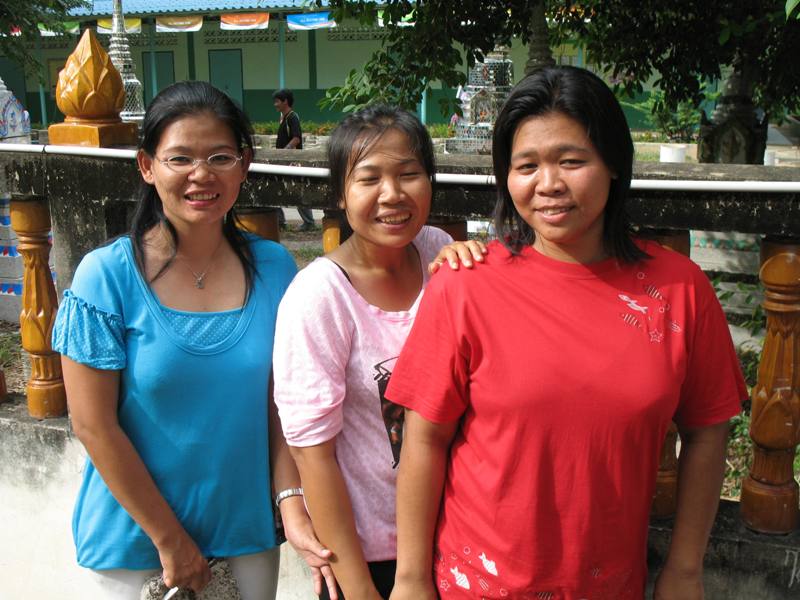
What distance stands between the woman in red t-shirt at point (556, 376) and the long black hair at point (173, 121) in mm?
606

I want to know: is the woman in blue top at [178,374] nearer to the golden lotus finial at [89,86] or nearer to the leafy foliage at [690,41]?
the golden lotus finial at [89,86]

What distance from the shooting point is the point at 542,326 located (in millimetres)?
1521

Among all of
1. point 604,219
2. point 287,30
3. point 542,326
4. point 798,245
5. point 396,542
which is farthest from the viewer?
point 287,30

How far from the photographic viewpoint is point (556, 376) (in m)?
1.49

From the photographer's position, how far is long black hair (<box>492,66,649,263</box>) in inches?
59.8

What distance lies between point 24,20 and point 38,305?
19.1 meters

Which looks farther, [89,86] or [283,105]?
[283,105]

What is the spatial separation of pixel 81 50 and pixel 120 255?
3.64ft

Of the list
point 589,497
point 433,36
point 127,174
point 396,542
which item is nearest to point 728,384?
point 589,497

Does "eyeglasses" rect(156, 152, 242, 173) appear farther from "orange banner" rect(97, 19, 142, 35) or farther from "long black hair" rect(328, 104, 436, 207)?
"orange banner" rect(97, 19, 142, 35)

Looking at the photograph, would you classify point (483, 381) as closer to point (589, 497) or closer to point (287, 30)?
point (589, 497)

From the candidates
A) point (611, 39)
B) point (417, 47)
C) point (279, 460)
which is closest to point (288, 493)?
point (279, 460)

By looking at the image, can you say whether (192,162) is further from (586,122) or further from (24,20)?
(24,20)

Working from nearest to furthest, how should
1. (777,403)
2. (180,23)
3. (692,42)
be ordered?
(777,403), (692,42), (180,23)
